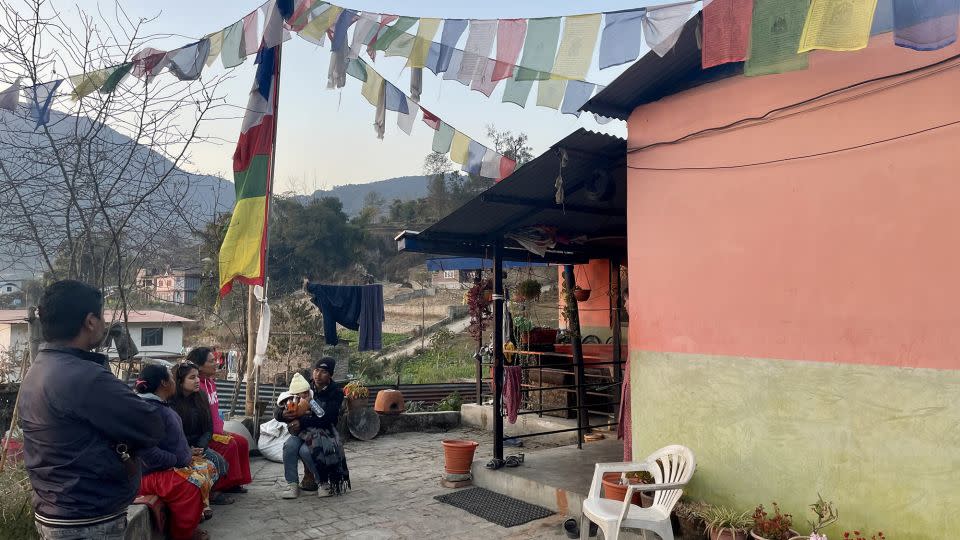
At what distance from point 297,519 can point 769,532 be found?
3.86m

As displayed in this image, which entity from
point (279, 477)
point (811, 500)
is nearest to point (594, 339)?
point (279, 477)

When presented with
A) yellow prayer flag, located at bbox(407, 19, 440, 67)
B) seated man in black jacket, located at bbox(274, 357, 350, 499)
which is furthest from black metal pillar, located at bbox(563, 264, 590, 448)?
yellow prayer flag, located at bbox(407, 19, 440, 67)

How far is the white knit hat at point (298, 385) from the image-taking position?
6.17 metres

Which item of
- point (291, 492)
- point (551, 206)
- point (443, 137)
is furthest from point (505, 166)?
point (291, 492)

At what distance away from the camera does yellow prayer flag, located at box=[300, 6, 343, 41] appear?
5.58 m

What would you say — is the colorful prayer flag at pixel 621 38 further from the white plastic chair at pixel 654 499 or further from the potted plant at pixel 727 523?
the potted plant at pixel 727 523

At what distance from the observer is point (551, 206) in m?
6.24

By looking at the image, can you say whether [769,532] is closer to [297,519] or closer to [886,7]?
[886,7]

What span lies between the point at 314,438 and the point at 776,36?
208 inches

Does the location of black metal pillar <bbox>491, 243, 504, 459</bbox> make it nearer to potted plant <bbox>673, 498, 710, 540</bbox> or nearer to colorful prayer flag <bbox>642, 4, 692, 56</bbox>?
potted plant <bbox>673, 498, 710, 540</bbox>

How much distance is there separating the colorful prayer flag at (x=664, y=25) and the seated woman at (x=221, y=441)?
471 centimetres

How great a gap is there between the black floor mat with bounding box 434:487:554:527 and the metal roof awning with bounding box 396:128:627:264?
253cm

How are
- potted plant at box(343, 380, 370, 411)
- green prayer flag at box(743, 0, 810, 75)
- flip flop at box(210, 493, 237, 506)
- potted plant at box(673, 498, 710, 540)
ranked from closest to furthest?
green prayer flag at box(743, 0, 810, 75) → potted plant at box(673, 498, 710, 540) → flip flop at box(210, 493, 237, 506) → potted plant at box(343, 380, 370, 411)

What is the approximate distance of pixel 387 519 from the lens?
5426 mm
